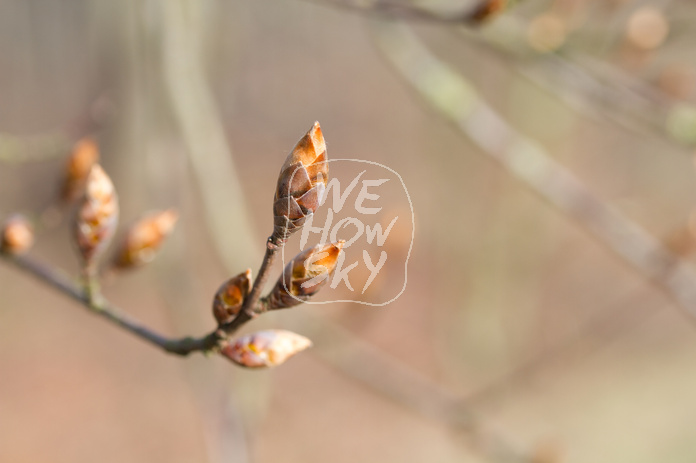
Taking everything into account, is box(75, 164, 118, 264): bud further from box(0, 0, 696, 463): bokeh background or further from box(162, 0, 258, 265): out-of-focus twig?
box(162, 0, 258, 265): out-of-focus twig

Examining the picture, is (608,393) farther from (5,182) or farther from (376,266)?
(5,182)

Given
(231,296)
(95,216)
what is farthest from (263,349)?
(95,216)

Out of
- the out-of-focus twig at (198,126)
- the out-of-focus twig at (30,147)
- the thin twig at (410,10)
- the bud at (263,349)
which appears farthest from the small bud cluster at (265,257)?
the out-of-focus twig at (198,126)

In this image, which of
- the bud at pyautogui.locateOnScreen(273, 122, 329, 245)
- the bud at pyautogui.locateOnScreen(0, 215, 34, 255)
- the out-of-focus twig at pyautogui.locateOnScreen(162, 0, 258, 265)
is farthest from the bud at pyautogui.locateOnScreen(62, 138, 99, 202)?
the bud at pyautogui.locateOnScreen(273, 122, 329, 245)

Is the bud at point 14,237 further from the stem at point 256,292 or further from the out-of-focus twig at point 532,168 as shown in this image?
the out-of-focus twig at point 532,168

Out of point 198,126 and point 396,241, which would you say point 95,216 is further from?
point 198,126
